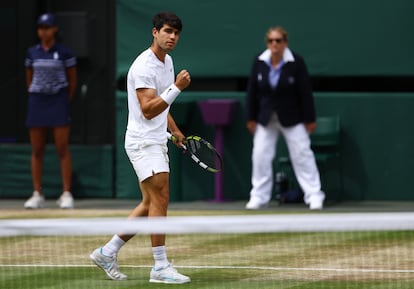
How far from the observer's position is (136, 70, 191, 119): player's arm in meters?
7.79

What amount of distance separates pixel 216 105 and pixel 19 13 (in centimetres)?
277

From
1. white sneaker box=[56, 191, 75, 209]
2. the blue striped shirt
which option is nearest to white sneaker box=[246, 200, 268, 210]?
white sneaker box=[56, 191, 75, 209]

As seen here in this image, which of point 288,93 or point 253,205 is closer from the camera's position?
point 288,93

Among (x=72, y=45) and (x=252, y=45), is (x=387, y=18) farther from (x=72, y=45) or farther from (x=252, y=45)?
(x=72, y=45)

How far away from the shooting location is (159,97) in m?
7.87

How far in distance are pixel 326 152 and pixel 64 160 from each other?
9.29ft

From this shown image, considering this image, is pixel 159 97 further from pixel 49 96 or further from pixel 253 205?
pixel 49 96

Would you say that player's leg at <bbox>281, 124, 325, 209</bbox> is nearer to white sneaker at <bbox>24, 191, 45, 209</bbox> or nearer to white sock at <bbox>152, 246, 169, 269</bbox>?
white sneaker at <bbox>24, 191, 45, 209</bbox>

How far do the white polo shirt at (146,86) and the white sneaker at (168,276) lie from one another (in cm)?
82

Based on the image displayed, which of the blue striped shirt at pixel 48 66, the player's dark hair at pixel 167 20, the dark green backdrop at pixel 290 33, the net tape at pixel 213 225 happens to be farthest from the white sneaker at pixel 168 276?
the dark green backdrop at pixel 290 33

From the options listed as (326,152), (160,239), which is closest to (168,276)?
(160,239)

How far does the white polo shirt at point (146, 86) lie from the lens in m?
7.98

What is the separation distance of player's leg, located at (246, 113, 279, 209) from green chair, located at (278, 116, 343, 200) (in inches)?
20.8

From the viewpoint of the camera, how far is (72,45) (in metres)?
14.5
